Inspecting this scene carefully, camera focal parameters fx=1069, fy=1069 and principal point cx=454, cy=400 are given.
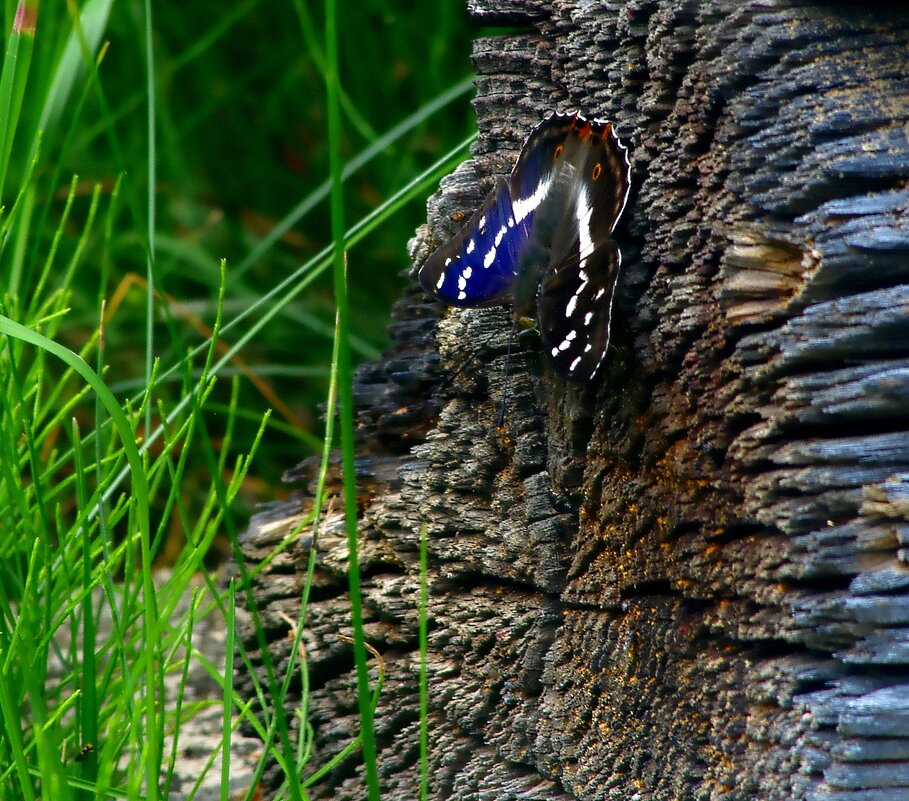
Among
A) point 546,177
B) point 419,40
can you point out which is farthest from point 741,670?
point 419,40

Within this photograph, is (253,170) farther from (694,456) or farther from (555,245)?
(694,456)

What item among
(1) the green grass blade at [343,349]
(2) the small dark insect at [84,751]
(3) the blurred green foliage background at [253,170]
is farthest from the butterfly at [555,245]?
(3) the blurred green foliage background at [253,170]

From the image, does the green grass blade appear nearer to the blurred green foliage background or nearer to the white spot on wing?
the white spot on wing

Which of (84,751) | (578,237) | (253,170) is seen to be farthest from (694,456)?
(253,170)

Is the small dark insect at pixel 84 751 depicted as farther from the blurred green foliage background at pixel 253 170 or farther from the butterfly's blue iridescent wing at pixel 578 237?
the blurred green foliage background at pixel 253 170

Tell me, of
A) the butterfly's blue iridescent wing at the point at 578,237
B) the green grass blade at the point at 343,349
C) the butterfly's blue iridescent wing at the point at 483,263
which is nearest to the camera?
the green grass blade at the point at 343,349

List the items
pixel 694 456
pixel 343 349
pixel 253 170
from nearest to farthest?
pixel 343 349, pixel 694 456, pixel 253 170

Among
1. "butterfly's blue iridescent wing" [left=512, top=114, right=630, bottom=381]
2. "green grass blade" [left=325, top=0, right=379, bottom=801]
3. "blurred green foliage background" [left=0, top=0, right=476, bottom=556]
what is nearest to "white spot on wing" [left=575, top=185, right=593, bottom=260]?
"butterfly's blue iridescent wing" [left=512, top=114, right=630, bottom=381]
